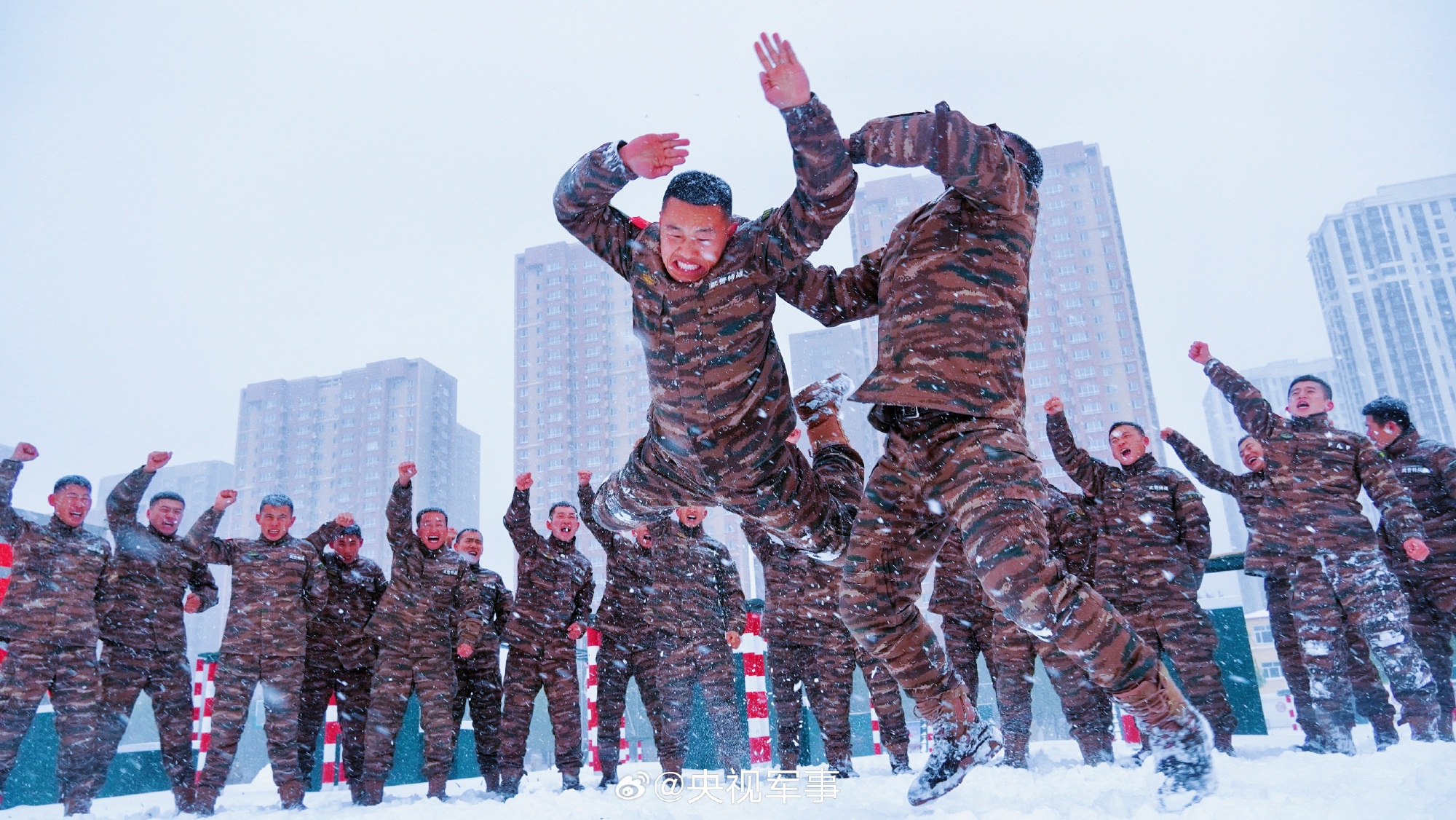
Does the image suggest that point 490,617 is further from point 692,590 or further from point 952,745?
point 952,745

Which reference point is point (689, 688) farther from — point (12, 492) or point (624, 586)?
point (12, 492)

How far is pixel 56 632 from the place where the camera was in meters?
4.57

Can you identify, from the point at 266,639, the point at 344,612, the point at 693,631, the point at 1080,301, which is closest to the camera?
the point at 266,639

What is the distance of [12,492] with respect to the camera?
4816mm

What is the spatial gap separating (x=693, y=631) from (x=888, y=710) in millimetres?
1328

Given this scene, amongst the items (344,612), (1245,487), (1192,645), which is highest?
(1245,487)

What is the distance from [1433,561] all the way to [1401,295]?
62118mm

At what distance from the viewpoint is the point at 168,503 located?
5.39m

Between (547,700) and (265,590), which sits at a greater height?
(265,590)

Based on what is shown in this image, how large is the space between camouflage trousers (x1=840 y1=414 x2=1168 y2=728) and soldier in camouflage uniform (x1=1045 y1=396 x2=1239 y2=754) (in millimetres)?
2639

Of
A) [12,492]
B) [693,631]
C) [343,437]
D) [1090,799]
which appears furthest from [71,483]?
→ [343,437]

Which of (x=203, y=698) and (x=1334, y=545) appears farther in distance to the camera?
(x=203, y=698)

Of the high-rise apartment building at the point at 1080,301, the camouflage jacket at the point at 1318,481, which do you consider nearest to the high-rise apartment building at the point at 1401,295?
the high-rise apartment building at the point at 1080,301

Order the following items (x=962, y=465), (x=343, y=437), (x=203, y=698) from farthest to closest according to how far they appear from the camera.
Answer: (x=343, y=437)
(x=203, y=698)
(x=962, y=465)
